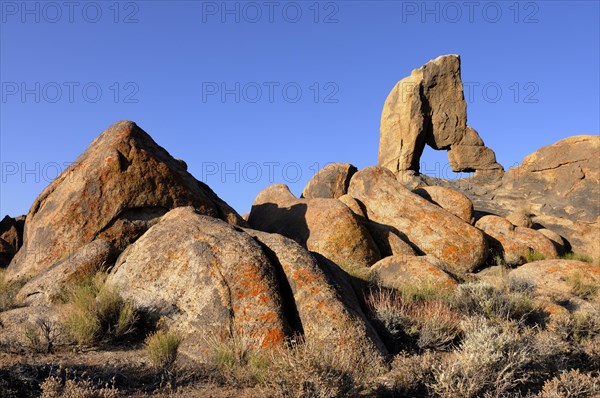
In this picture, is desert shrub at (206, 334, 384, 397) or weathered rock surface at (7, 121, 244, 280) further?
weathered rock surface at (7, 121, 244, 280)

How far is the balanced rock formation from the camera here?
27.5m

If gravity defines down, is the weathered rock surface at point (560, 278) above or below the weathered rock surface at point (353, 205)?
below

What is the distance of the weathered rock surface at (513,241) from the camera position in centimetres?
1588

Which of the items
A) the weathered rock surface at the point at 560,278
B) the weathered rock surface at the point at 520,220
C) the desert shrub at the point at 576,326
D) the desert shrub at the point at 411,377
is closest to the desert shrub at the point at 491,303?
the desert shrub at the point at 576,326

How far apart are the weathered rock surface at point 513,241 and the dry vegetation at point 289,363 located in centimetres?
Result: 805

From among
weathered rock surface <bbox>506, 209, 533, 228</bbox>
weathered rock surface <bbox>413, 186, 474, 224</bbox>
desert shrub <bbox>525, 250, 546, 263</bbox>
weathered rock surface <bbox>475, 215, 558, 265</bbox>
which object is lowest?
desert shrub <bbox>525, 250, 546, 263</bbox>

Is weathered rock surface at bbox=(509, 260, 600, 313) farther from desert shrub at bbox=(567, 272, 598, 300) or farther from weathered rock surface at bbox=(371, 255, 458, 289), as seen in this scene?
weathered rock surface at bbox=(371, 255, 458, 289)

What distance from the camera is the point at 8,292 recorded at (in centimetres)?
898

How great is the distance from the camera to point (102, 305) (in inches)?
265

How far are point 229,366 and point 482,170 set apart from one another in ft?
81.0

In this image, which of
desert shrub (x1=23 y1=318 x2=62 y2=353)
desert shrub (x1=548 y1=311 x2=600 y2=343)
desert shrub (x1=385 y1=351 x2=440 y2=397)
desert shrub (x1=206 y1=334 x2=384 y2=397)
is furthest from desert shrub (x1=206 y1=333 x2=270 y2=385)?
desert shrub (x1=548 y1=311 x2=600 y2=343)

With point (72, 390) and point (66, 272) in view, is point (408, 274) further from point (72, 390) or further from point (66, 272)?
point (72, 390)

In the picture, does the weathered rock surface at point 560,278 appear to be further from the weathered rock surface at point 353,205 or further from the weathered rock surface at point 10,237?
the weathered rock surface at point 10,237

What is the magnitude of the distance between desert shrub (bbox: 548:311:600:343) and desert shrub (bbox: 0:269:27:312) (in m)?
8.68
